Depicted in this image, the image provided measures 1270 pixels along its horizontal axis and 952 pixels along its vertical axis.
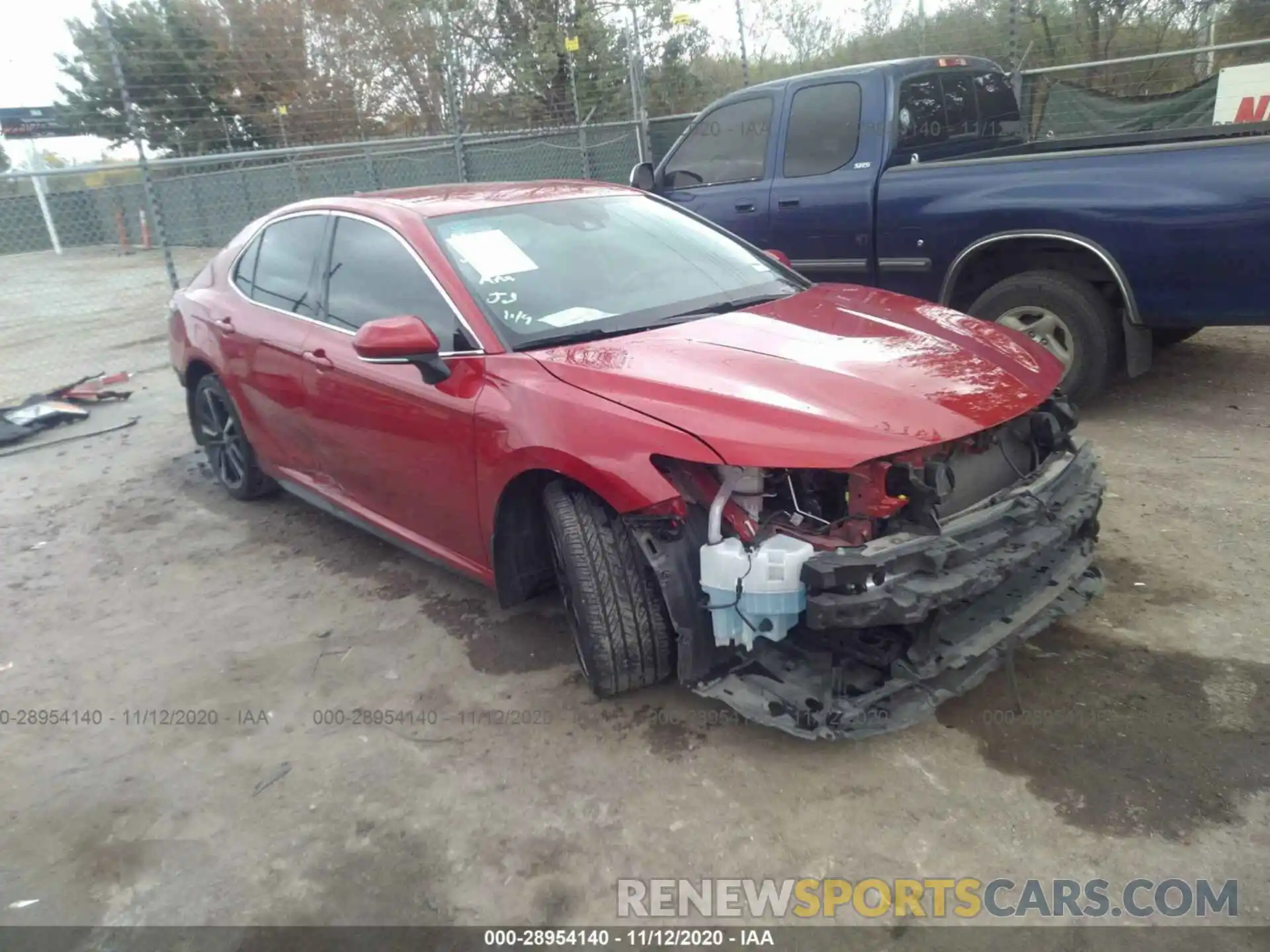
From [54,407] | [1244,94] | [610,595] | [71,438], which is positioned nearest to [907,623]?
[610,595]

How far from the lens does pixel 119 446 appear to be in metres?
7.00

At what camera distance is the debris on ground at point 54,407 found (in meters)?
7.42

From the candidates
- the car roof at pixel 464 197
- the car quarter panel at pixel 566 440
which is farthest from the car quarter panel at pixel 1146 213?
the car quarter panel at pixel 566 440

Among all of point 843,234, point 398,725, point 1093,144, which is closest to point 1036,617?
point 398,725

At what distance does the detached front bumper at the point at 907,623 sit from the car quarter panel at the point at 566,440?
528 millimetres

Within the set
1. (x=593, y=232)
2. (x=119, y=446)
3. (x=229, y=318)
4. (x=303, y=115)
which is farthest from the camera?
(x=303, y=115)

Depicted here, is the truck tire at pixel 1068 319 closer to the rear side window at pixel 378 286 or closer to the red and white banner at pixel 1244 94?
the rear side window at pixel 378 286

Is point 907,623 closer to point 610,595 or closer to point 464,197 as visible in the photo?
point 610,595

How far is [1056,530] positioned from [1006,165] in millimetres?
3088

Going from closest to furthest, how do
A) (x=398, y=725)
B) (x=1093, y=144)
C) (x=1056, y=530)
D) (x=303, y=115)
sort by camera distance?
(x=1056, y=530), (x=398, y=725), (x=1093, y=144), (x=303, y=115)

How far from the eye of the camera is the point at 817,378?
296cm

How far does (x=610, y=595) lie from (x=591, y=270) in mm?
1397

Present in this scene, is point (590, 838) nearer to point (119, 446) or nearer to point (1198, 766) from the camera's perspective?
point (1198, 766)

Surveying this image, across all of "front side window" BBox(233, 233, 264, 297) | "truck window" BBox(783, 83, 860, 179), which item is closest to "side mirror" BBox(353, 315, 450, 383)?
"front side window" BBox(233, 233, 264, 297)
